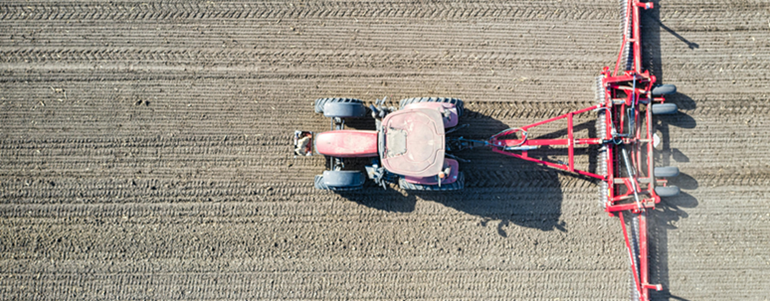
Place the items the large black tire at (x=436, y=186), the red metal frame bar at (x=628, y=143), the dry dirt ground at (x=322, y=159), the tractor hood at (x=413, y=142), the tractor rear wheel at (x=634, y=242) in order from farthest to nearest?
the dry dirt ground at (x=322, y=159), the tractor rear wheel at (x=634, y=242), the red metal frame bar at (x=628, y=143), the large black tire at (x=436, y=186), the tractor hood at (x=413, y=142)

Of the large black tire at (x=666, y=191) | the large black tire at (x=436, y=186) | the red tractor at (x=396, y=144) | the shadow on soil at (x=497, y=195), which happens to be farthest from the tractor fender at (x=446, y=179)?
the large black tire at (x=666, y=191)

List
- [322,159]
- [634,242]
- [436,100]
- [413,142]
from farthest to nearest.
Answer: [322,159] → [634,242] → [436,100] → [413,142]

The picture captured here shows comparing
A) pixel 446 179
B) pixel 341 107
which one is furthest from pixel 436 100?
pixel 341 107

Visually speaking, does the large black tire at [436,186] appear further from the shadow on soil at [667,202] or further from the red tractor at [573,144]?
the shadow on soil at [667,202]

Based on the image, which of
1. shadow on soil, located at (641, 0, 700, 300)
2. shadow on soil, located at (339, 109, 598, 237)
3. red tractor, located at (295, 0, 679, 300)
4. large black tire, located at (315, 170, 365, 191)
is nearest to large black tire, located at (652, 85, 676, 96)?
red tractor, located at (295, 0, 679, 300)

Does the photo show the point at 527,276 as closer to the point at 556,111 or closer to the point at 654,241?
the point at 654,241

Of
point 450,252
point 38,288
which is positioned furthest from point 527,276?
point 38,288

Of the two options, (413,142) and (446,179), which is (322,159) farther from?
(446,179)
